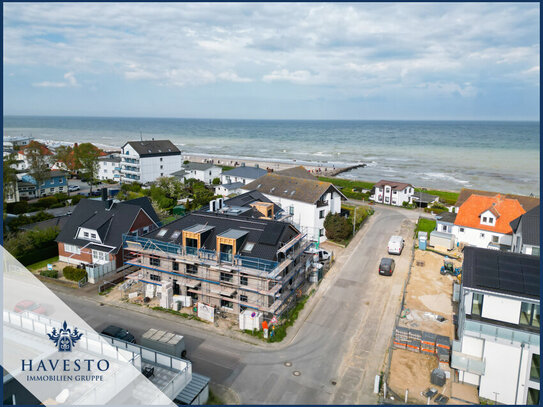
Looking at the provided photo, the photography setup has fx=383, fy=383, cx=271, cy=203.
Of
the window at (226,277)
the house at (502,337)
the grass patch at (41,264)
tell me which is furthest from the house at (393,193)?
the grass patch at (41,264)

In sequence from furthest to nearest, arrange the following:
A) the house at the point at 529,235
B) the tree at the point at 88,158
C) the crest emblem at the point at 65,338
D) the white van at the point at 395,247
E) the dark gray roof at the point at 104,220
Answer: the tree at the point at 88,158
the white van at the point at 395,247
the dark gray roof at the point at 104,220
the house at the point at 529,235
the crest emblem at the point at 65,338

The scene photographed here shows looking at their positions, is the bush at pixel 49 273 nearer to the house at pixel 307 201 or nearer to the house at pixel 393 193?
the house at pixel 307 201

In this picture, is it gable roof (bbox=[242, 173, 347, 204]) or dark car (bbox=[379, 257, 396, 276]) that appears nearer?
dark car (bbox=[379, 257, 396, 276])

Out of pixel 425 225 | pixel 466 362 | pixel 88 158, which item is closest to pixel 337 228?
pixel 425 225

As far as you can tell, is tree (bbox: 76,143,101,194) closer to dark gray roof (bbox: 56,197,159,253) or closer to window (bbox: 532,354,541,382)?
dark gray roof (bbox: 56,197,159,253)

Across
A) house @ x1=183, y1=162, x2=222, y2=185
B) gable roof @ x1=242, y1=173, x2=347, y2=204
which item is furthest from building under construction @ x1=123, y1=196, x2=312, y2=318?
house @ x1=183, y1=162, x2=222, y2=185

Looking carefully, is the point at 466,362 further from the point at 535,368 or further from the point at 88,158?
the point at 88,158
